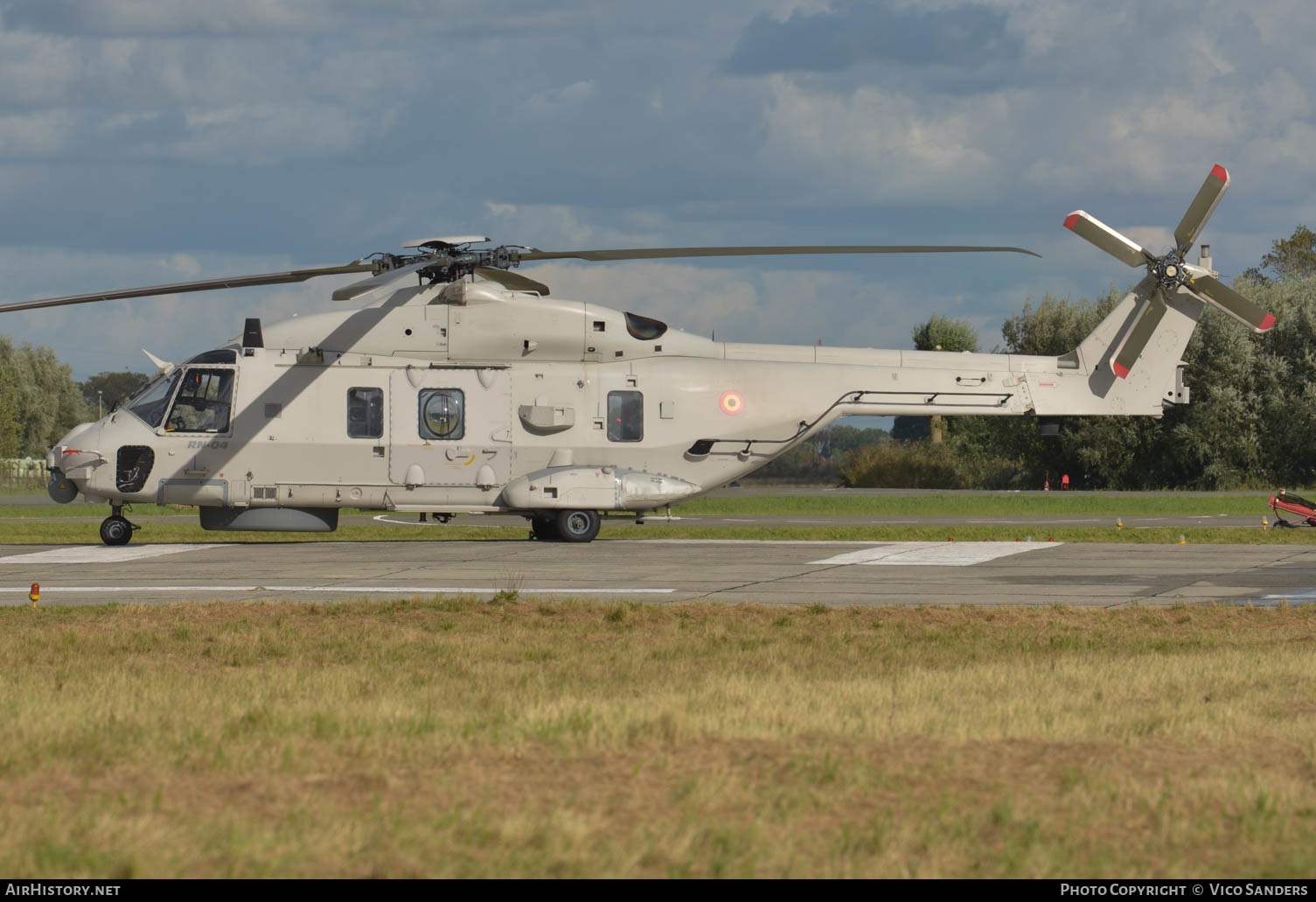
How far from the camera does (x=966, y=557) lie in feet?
71.5

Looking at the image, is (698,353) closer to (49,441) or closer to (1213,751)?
(1213,751)

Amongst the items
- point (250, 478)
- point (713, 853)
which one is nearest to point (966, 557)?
point (250, 478)

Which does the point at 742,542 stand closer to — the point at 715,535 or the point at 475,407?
the point at 715,535

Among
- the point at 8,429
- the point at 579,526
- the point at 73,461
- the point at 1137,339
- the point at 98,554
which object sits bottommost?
the point at 98,554

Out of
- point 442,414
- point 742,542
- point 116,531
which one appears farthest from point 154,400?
point 742,542

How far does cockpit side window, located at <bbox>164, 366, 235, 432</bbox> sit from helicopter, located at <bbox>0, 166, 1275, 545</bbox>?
0.02m

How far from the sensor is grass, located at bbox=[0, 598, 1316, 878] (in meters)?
5.43

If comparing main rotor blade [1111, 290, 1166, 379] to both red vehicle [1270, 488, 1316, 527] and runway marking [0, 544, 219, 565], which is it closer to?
red vehicle [1270, 488, 1316, 527]

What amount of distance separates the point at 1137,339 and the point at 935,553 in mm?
7992

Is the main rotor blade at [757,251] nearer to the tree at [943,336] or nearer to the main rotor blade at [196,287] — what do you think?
the main rotor blade at [196,287]

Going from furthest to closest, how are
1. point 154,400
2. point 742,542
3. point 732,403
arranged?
point 742,542 < point 732,403 < point 154,400

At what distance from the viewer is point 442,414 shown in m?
24.9

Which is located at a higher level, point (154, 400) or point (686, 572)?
point (154, 400)

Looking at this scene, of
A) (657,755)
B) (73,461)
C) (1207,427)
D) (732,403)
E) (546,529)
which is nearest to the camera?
(657,755)
